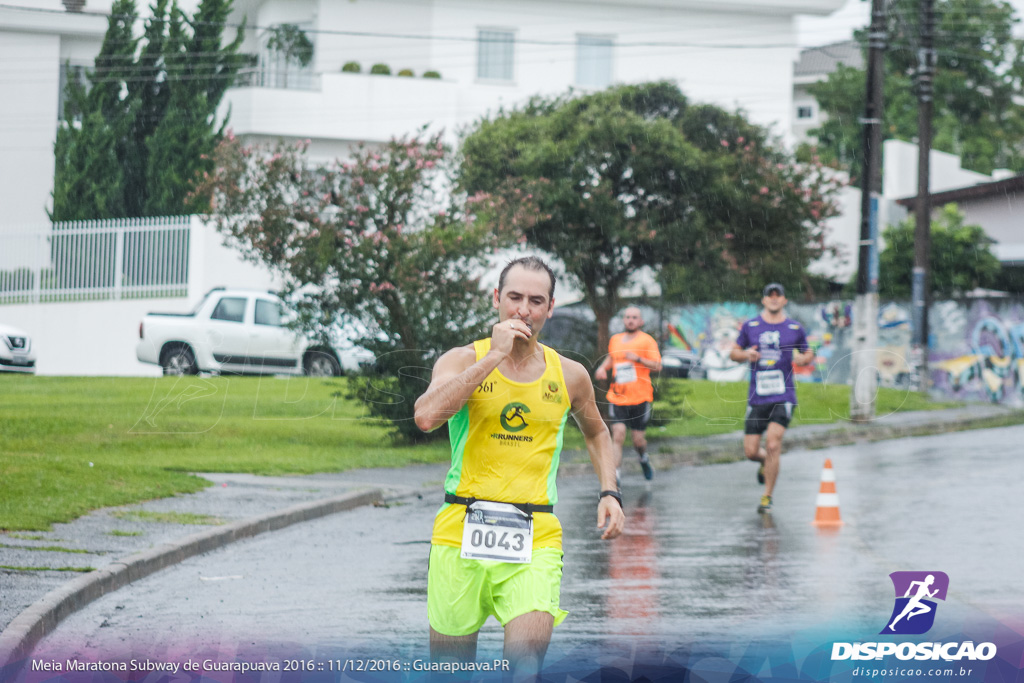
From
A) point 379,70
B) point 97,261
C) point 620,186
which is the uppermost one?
point 379,70

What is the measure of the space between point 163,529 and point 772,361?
5.21 metres

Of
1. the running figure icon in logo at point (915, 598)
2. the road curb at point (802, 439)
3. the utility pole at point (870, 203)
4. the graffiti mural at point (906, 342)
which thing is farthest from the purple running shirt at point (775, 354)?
the graffiti mural at point (906, 342)

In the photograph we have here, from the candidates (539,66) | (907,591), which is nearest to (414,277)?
(907,591)

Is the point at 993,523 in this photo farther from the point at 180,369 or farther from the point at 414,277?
the point at 180,369

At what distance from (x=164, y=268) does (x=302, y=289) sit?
7.24 m

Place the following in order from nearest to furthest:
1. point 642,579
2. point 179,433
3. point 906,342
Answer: point 642,579, point 179,433, point 906,342

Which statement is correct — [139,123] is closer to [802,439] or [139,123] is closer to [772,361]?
[802,439]

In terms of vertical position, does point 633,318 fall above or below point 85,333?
above

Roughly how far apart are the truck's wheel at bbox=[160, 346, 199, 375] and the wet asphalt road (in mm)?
9275

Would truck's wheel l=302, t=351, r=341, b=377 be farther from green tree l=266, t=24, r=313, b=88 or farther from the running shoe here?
green tree l=266, t=24, r=313, b=88

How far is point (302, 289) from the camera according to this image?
1728 cm

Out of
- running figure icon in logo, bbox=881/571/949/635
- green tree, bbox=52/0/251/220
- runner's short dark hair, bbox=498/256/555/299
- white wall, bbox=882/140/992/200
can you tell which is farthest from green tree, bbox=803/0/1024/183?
runner's short dark hair, bbox=498/256/555/299

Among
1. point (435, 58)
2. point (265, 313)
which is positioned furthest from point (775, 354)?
point (435, 58)

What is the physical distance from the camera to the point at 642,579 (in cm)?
847
